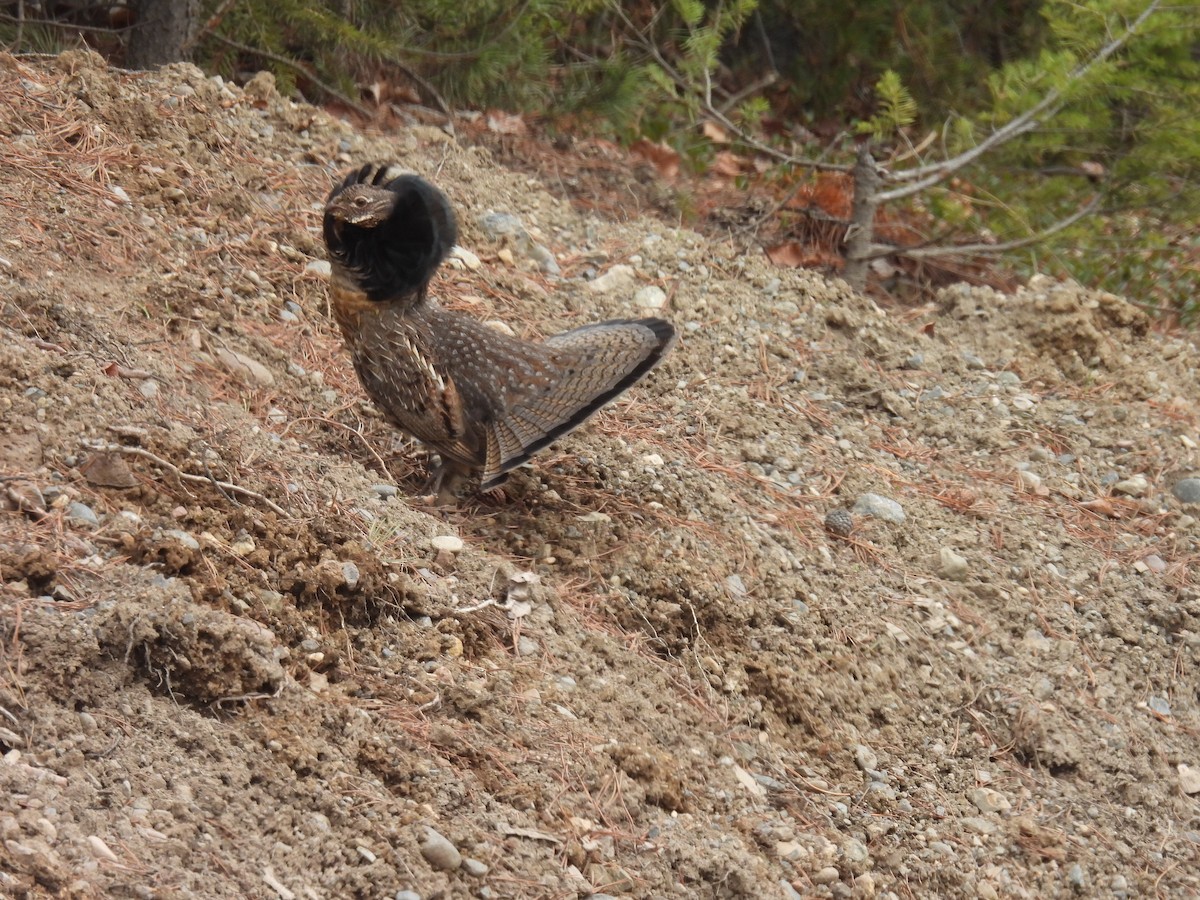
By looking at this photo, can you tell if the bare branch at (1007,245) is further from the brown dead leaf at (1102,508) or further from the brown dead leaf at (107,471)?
the brown dead leaf at (107,471)

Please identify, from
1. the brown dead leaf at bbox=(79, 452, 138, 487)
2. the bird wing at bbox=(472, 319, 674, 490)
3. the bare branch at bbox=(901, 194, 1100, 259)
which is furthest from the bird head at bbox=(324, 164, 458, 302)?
the bare branch at bbox=(901, 194, 1100, 259)

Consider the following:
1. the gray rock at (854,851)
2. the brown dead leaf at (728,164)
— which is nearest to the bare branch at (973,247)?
the brown dead leaf at (728,164)

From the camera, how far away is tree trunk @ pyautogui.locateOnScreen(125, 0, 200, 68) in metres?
6.76

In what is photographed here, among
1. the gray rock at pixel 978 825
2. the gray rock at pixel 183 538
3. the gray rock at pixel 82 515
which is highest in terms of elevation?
the gray rock at pixel 82 515

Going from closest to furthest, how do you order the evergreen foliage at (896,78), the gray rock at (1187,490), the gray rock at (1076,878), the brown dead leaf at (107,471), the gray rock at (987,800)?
1. the brown dead leaf at (107,471)
2. the gray rock at (1076,878)
3. the gray rock at (987,800)
4. the gray rock at (1187,490)
5. the evergreen foliage at (896,78)

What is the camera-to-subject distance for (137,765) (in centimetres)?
315

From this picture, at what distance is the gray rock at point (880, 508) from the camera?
5625 millimetres

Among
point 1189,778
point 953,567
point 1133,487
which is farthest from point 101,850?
point 1133,487

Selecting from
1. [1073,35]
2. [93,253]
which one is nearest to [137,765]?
[93,253]

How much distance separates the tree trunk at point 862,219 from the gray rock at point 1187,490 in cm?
237

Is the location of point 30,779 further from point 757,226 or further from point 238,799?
point 757,226

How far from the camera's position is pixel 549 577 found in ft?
15.3

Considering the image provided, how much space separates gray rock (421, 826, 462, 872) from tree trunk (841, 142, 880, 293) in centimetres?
545

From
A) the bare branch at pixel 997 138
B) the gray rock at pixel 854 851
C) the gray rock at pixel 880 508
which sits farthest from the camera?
the bare branch at pixel 997 138
